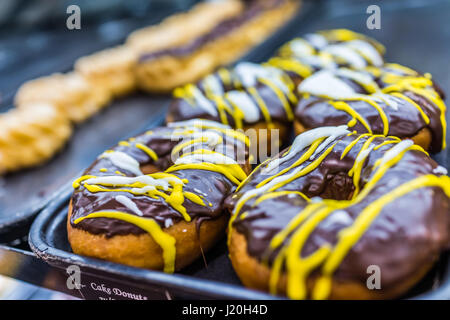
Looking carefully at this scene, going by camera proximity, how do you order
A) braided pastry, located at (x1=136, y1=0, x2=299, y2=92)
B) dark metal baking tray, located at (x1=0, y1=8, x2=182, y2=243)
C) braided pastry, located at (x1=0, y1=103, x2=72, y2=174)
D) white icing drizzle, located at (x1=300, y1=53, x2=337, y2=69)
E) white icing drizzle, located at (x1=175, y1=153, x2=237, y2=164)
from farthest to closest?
braided pastry, located at (x1=136, y1=0, x2=299, y2=92)
braided pastry, located at (x1=0, y1=103, x2=72, y2=174)
white icing drizzle, located at (x1=300, y1=53, x2=337, y2=69)
dark metal baking tray, located at (x1=0, y1=8, x2=182, y2=243)
white icing drizzle, located at (x1=175, y1=153, x2=237, y2=164)

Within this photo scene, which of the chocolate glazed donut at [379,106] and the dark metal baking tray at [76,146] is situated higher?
the chocolate glazed donut at [379,106]

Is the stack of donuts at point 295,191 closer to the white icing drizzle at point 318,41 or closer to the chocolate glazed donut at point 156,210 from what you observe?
the chocolate glazed donut at point 156,210

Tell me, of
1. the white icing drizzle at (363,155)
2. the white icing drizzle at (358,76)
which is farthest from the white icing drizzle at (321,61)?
the white icing drizzle at (363,155)

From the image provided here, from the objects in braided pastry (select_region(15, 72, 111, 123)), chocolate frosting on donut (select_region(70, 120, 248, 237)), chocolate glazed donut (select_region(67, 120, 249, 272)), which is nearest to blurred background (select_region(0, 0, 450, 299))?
braided pastry (select_region(15, 72, 111, 123))

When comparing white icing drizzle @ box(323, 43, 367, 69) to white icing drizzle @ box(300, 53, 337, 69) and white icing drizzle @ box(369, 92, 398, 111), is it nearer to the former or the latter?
white icing drizzle @ box(300, 53, 337, 69)

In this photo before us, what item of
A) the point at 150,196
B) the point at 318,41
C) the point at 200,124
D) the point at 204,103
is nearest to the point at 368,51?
the point at 318,41
